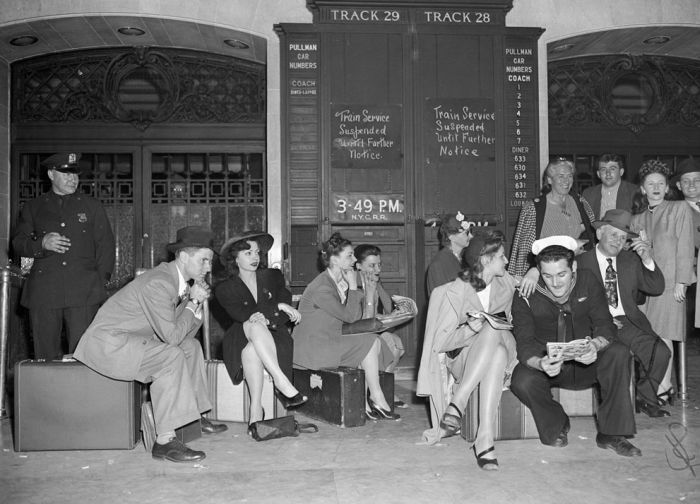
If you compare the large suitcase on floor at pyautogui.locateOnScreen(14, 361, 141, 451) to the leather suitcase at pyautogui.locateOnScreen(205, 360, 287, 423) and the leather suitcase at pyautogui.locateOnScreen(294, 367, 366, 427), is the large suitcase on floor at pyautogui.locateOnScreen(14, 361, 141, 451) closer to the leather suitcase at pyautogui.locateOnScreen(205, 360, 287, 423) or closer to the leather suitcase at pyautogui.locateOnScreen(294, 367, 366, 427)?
the leather suitcase at pyautogui.locateOnScreen(205, 360, 287, 423)

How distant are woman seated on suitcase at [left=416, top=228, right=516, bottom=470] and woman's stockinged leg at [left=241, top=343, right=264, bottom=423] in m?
0.99

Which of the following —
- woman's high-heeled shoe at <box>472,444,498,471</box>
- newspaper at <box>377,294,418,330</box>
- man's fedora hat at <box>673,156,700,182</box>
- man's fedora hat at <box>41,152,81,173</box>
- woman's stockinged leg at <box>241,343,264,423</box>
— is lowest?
woman's high-heeled shoe at <box>472,444,498,471</box>

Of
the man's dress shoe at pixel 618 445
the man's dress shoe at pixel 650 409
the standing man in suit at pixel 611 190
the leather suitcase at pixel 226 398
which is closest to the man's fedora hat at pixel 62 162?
the leather suitcase at pixel 226 398

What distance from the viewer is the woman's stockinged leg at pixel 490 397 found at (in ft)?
12.5

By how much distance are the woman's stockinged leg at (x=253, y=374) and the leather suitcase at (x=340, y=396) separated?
1.52ft

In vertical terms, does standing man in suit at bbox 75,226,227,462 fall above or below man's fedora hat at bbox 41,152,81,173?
below

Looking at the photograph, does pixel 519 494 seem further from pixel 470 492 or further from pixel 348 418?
pixel 348 418

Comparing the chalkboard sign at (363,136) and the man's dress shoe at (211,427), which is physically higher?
the chalkboard sign at (363,136)

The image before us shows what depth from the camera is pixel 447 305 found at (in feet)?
13.9

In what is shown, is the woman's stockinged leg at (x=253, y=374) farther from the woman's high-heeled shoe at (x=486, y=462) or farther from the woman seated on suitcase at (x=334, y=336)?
the woman's high-heeled shoe at (x=486, y=462)

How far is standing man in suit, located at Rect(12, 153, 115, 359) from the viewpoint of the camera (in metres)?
4.99

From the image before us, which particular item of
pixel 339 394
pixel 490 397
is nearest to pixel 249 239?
pixel 339 394

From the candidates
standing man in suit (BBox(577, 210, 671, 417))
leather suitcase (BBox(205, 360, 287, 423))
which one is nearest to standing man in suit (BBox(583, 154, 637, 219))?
standing man in suit (BBox(577, 210, 671, 417))

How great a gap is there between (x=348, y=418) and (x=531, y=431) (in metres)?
1.11
